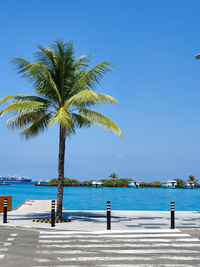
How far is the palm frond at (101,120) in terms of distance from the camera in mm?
18828

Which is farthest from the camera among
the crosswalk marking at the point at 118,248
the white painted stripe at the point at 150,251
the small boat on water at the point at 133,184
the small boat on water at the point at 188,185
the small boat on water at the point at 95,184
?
the small boat on water at the point at 133,184

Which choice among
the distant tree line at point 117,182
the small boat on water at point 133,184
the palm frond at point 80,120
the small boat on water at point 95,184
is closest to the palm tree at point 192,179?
the distant tree line at point 117,182

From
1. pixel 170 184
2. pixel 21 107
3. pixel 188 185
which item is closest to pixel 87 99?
pixel 21 107

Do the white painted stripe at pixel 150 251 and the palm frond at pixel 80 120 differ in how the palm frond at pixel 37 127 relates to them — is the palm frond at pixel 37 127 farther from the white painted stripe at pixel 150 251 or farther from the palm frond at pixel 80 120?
the white painted stripe at pixel 150 251

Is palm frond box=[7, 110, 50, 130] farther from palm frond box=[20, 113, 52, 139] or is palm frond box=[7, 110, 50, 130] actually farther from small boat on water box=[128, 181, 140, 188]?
small boat on water box=[128, 181, 140, 188]

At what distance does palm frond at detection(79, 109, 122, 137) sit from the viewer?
61.8 ft

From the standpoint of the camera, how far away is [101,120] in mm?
18906

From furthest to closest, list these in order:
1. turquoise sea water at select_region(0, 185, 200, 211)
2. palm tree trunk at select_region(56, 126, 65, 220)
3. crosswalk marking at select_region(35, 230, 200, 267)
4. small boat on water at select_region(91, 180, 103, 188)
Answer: small boat on water at select_region(91, 180, 103, 188)
turquoise sea water at select_region(0, 185, 200, 211)
palm tree trunk at select_region(56, 126, 65, 220)
crosswalk marking at select_region(35, 230, 200, 267)

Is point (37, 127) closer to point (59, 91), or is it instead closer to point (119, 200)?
point (59, 91)

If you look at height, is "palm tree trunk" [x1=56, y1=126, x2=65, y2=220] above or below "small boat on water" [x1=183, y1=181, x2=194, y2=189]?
above

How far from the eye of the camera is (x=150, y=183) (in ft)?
598

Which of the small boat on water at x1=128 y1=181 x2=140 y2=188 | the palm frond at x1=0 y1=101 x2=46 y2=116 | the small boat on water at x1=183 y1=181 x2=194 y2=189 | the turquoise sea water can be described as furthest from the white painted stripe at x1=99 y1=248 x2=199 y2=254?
the small boat on water at x1=183 y1=181 x2=194 y2=189

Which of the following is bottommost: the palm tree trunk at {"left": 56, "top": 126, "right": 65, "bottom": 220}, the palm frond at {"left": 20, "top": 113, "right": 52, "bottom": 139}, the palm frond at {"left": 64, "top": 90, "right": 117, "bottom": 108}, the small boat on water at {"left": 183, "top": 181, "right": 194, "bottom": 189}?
the small boat on water at {"left": 183, "top": 181, "right": 194, "bottom": 189}

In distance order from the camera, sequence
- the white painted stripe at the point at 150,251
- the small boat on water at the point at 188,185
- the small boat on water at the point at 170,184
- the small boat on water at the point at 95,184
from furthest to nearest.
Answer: the small boat on water at the point at 188,185 < the small boat on water at the point at 170,184 < the small boat on water at the point at 95,184 < the white painted stripe at the point at 150,251
